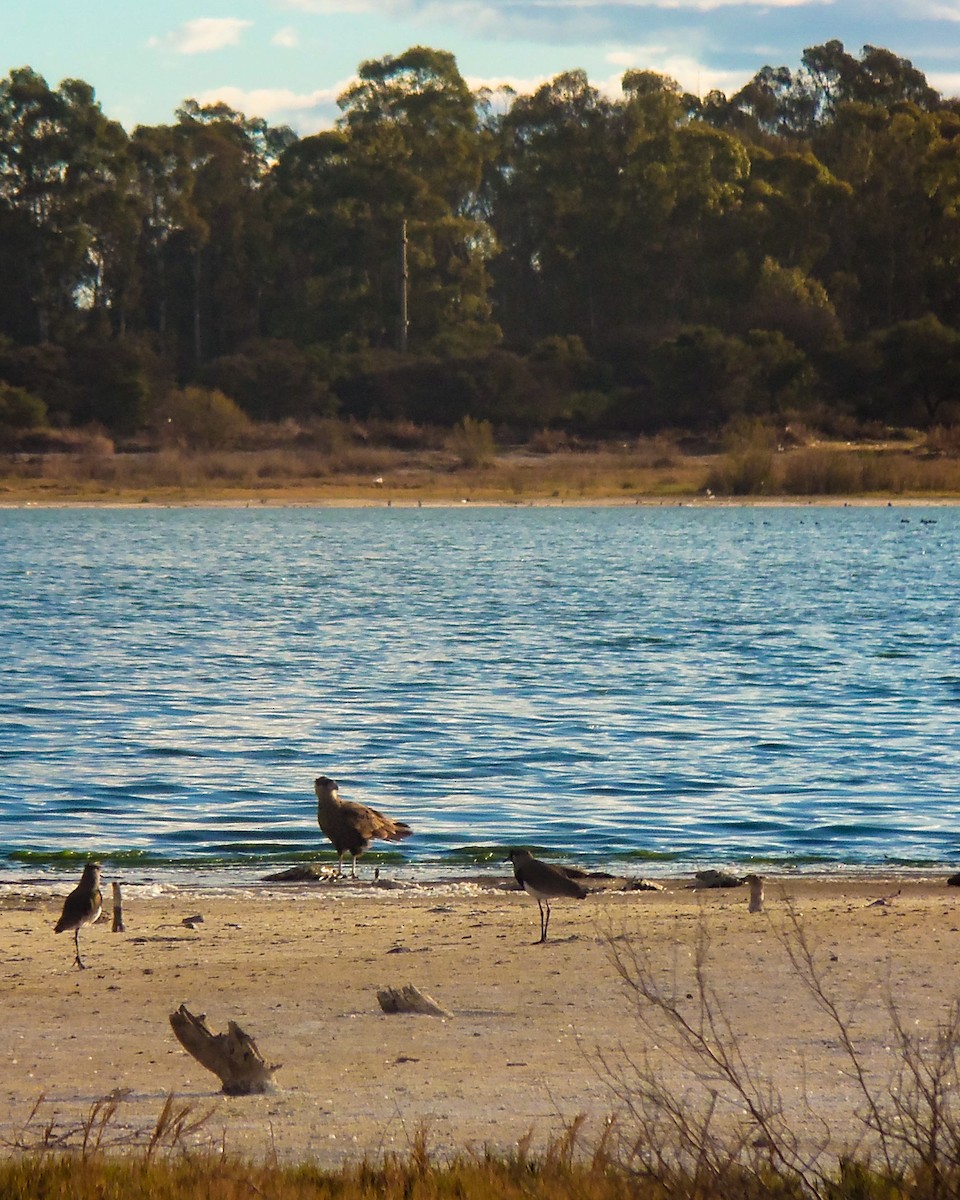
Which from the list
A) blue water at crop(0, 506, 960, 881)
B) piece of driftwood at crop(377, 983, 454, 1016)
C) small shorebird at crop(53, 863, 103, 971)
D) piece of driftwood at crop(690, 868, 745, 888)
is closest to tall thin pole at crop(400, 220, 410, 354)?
blue water at crop(0, 506, 960, 881)

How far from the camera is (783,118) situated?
121m

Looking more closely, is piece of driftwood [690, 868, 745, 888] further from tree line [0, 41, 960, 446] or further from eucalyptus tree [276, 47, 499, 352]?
eucalyptus tree [276, 47, 499, 352]

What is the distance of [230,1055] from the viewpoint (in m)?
7.10

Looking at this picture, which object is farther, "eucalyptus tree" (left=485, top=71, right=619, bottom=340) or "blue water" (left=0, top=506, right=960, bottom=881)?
"eucalyptus tree" (left=485, top=71, right=619, bottom=340)

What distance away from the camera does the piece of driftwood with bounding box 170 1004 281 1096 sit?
23.3 ft

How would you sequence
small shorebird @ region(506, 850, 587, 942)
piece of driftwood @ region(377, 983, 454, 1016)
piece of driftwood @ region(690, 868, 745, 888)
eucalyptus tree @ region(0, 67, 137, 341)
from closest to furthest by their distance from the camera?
piece of driftwood @ region(377, 983, 454, 1016) < small shorebird @ region(506, 850, 587, 942) < piece of driftwood @ region(690, 868, 745, 888) < eucalyptus tree @ region(0, 67, 137, 341)

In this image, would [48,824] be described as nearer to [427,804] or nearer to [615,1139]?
[427,804]

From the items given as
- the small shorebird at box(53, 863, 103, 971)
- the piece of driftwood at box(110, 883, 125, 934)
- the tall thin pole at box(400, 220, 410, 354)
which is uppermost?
the tall thin pole at box(400, 220, 410, 354)

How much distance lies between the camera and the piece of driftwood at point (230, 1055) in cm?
711

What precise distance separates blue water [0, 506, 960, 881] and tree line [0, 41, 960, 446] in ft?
89.3

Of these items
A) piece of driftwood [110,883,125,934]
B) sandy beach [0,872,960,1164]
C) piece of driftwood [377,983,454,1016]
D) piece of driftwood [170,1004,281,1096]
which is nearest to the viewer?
sandy beach [0,872,960,1164]

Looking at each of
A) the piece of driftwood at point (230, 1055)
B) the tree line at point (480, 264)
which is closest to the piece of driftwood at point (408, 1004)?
the piece of driftwood at point (230, 1055)

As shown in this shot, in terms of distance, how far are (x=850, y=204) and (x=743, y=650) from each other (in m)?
67.3

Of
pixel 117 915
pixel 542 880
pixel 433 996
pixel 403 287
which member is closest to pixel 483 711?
pixel 117 915
